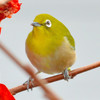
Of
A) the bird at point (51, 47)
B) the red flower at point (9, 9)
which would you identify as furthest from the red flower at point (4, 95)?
the bird at point (51, 47)

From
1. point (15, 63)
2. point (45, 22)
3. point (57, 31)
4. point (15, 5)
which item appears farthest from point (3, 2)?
point (57, 31)

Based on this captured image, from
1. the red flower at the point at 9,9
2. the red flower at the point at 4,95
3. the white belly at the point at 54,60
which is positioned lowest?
the white belly at the point at 54,60

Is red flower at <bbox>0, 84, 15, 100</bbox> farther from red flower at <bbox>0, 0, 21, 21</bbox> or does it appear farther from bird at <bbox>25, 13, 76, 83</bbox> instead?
bird at <bbox>25, 13, 76, 83</bbox>

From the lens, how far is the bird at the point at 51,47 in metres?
0.59

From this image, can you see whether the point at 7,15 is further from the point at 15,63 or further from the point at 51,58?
the point at 51,58

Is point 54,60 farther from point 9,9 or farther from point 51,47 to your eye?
point 9,9

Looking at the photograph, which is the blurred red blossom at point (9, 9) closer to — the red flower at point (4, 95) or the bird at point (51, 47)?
the red flower at point (4, 95)

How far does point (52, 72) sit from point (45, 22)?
0.69 ft

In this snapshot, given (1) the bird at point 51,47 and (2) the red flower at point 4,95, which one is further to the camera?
(1) the bird at point 51,47

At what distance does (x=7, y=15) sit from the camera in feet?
1.01

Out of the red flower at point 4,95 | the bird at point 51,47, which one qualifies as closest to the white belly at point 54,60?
the bird at point 51,47

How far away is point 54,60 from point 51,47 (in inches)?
1.8

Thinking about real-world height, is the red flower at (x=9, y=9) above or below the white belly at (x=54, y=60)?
above

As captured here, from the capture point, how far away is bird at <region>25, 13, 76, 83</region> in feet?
1.93
